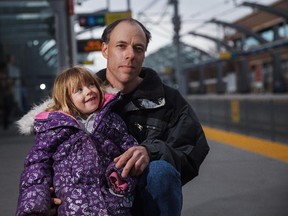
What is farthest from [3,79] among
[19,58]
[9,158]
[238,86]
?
[238,86]

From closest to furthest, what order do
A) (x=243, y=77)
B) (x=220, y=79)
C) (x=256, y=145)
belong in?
1. (x=256, y=145)
2. (x=243, y=77)
3. (x=220, y=79)

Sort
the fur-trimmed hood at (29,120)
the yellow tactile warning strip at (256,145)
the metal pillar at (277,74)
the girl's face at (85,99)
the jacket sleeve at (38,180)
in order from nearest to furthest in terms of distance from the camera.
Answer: the jacket sleeve at (38,180) < the girl's face at (85,99) < the fur-trimmed hood at (29,120) < the yellow tactile warning strip at (256,145) < the metal pillar at (277,74)

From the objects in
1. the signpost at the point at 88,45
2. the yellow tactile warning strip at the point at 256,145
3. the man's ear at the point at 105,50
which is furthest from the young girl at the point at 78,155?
the signpost at the point at 88,45

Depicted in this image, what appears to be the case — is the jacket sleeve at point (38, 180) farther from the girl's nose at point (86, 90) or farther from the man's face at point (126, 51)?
the man's face at point (126, 51)

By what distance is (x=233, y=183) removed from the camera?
595 centimetres

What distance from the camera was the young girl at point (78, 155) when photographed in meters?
2.12

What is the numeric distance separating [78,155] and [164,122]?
52cm

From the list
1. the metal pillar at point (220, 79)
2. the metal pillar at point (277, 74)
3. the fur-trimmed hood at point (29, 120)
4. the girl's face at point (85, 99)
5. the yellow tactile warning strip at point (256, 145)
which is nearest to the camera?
the girl's face at point (85, 99)

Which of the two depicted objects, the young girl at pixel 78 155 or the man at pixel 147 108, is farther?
the man at pixel 147 108

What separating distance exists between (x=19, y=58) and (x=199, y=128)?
17.5 meters

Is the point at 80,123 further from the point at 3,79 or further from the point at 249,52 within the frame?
the point at 249,52

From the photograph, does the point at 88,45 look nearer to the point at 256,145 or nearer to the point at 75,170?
the point at 256,145

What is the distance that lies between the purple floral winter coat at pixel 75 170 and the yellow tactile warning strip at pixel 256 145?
5.61 metres

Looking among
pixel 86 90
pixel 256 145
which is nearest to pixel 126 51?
pixel 86 90
